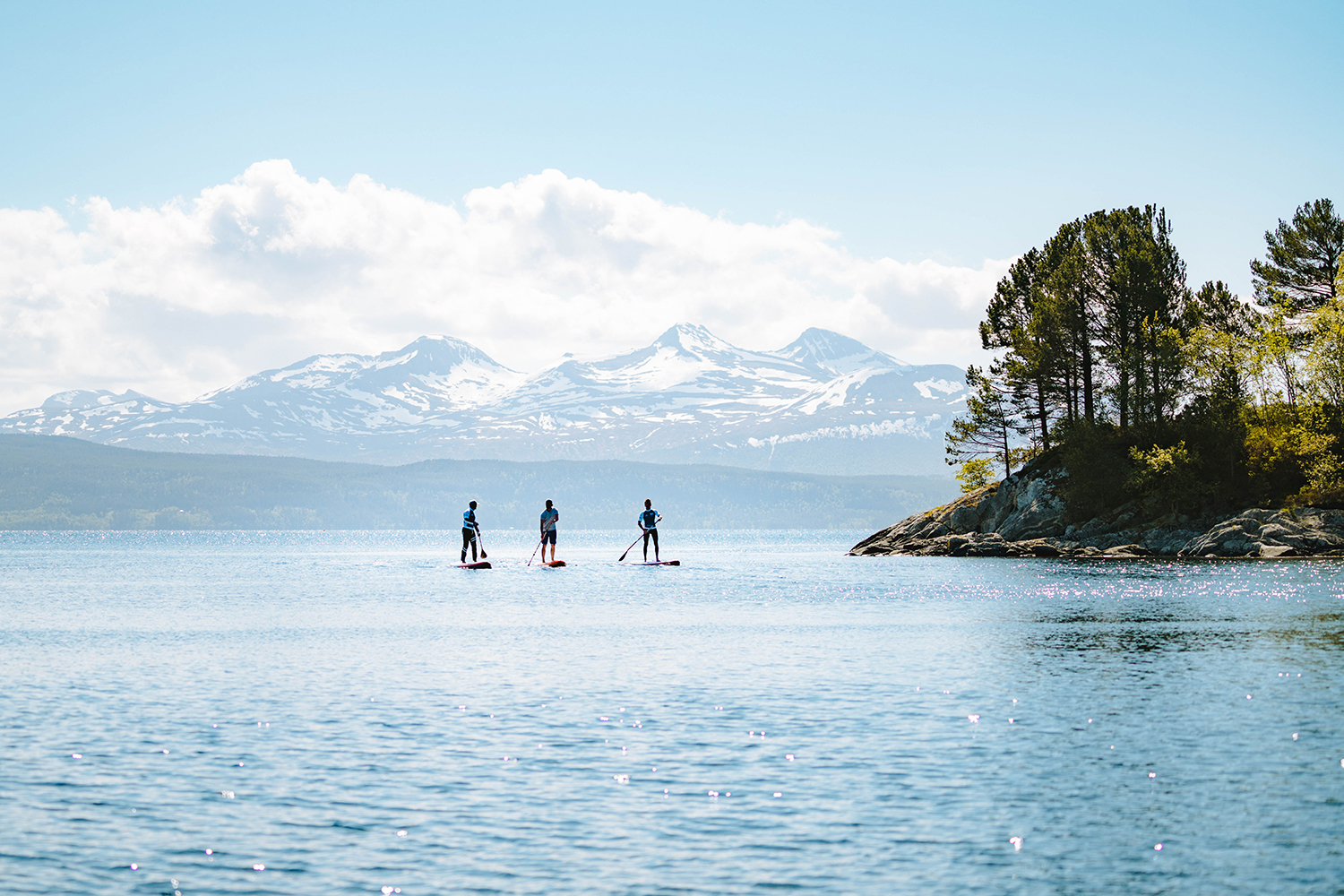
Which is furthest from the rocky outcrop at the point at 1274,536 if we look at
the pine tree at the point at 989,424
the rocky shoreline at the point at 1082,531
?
the pine tree at the point at 989,424

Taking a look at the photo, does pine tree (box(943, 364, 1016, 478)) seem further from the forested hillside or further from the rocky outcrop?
the rocky outcrop

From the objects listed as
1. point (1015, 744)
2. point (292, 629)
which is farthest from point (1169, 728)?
point (292, 629)

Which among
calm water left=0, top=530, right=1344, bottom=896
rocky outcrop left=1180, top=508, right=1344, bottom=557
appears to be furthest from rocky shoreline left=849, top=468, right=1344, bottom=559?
calm water left=0, top=530, right=1344, bottom=896

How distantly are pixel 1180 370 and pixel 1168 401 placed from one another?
265cm

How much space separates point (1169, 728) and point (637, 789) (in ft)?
31.7

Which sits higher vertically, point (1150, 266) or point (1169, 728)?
point (1150, 266)

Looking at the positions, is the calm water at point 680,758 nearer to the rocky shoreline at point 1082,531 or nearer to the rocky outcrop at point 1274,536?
the rocky outcrop at point 1274,536

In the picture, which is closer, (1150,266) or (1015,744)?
(1015,744)

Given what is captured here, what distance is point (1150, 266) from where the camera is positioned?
84000 mm

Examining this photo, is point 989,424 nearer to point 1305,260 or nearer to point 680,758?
point 1305,260

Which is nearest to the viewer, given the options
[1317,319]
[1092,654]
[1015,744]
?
[1015,744]

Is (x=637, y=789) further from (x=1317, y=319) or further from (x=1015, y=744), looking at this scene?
(x=1317, y=319)

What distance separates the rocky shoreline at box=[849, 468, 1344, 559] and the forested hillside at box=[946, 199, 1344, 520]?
5.22 feet

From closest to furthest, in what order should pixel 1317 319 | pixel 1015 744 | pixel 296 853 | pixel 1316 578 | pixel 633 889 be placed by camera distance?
pixel 633 889 → pixel 296 853 → pixel 1015 744 → pixel 1316 578 → pixel 1317 319
